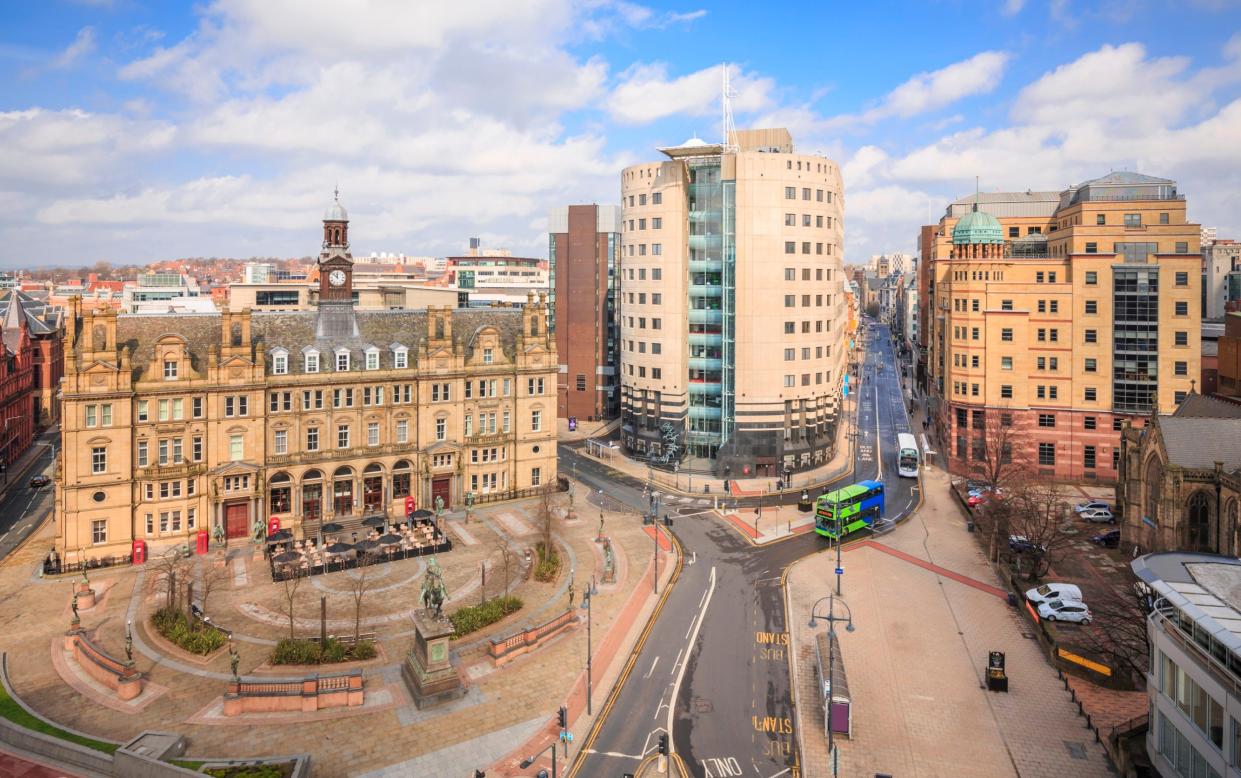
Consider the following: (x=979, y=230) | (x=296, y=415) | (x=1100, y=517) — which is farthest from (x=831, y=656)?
(x=979, y=230)

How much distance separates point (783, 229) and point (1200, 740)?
70.9 meters

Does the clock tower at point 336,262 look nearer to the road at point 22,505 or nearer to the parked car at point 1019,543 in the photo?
the road at point 22,505

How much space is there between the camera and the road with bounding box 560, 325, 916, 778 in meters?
38.1

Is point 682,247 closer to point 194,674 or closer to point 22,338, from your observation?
point 194,674

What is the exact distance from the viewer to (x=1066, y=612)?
5322 cm

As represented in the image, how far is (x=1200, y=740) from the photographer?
98.8ft

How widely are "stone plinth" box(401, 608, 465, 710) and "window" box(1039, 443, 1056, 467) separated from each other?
74631 millimetres

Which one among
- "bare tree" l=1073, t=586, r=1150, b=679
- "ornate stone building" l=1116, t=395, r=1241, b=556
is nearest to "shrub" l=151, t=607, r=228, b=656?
"bare tree" l=1073, t=586, r=1150, b=679

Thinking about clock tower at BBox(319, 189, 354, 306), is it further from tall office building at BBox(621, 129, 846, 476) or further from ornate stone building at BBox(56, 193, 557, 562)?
tall office building at BBox(621, 129, 846, 476)

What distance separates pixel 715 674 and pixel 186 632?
32898 mm

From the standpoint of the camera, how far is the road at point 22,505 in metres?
70.6

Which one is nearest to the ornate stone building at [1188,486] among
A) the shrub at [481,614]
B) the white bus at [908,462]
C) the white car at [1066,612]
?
the white car at [1066,612]

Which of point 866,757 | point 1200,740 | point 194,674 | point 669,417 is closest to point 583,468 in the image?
point 669,417

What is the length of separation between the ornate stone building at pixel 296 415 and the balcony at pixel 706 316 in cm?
2156
